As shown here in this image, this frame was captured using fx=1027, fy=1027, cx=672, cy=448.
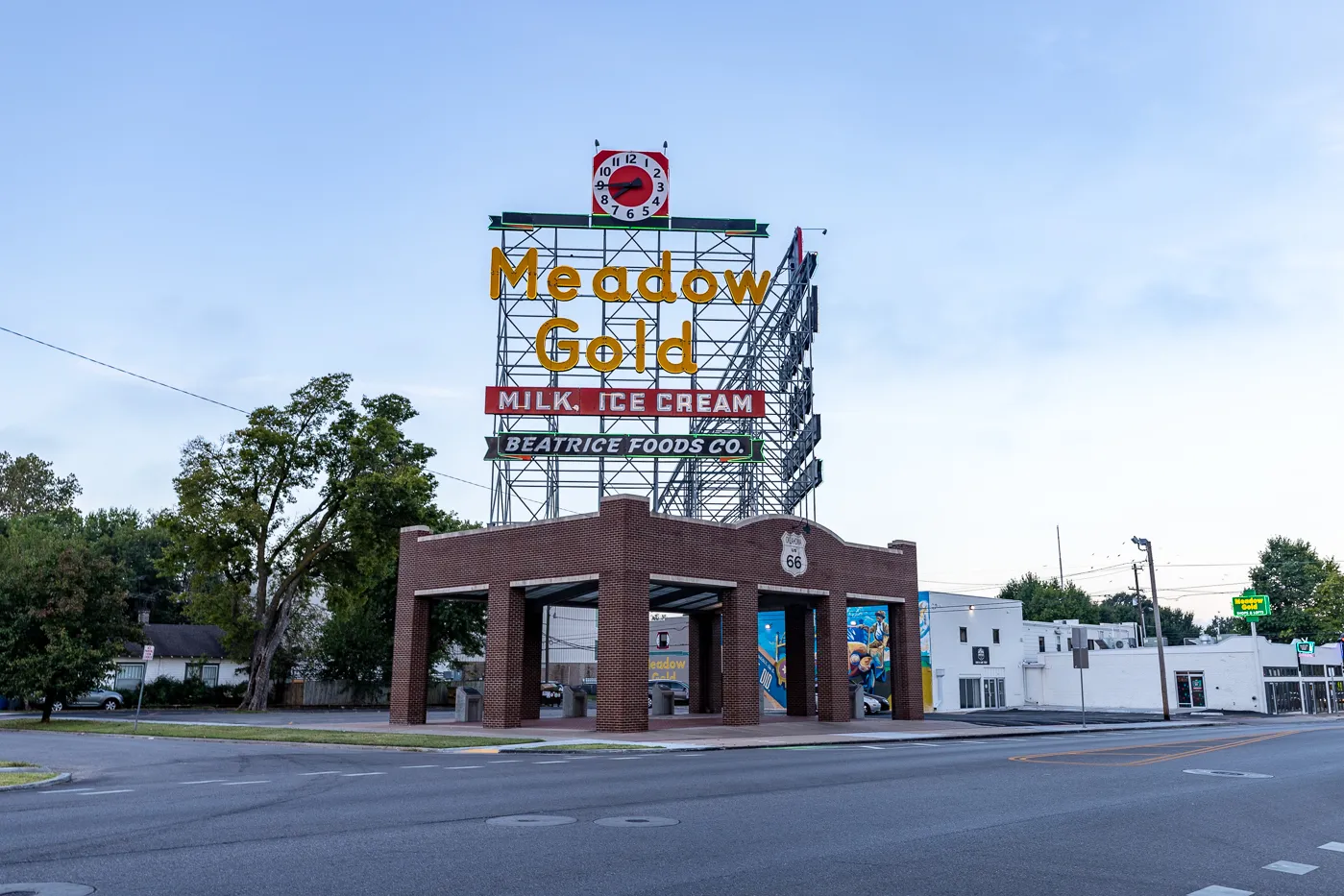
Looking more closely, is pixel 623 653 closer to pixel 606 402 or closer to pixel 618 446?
pixel 618 446

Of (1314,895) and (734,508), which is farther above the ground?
(734,508)

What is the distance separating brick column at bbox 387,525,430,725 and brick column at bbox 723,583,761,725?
36.2 ft

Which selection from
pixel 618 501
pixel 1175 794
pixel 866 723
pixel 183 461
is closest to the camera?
pixel 1175 794

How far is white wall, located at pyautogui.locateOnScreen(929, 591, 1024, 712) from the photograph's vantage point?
63022 mm

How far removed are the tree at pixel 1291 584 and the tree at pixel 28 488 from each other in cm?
10877

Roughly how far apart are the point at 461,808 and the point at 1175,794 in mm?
10500

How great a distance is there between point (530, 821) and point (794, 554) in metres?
26.0

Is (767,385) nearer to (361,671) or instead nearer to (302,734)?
(302,734)

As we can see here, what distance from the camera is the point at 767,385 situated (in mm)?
49094

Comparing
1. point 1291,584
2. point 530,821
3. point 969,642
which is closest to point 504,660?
point 530,821

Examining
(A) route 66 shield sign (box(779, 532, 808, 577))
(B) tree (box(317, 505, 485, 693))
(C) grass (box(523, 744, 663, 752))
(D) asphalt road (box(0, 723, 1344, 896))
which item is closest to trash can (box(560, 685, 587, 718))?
(A) route 66 shield sign (box(779, 532, 808, 577))

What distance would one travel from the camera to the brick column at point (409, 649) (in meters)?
37.1

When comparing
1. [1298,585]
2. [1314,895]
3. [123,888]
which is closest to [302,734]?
[123,888]

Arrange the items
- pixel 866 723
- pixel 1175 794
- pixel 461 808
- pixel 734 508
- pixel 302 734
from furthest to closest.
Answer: pixel 734 508 → pixel 866 723 → pixel 302 734 → pixel 1175 794 → pixel 461 808
